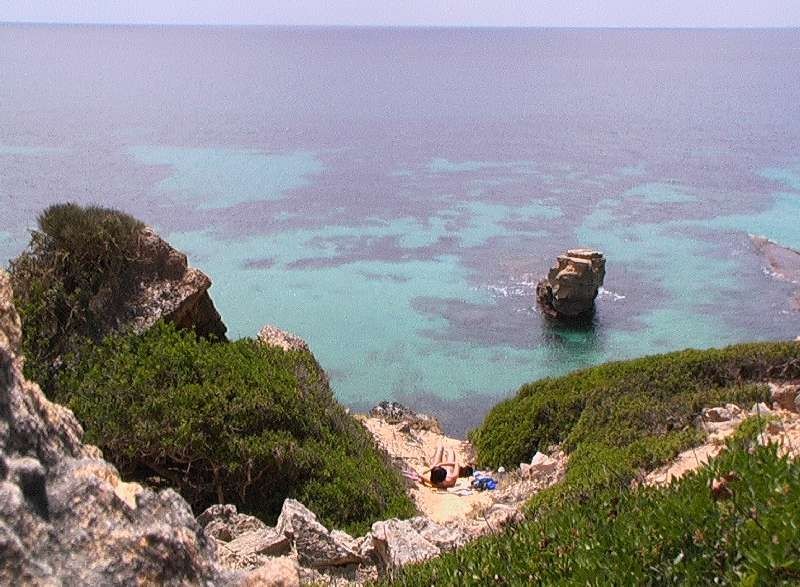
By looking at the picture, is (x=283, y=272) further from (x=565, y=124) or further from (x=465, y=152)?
(x=565, y=124)

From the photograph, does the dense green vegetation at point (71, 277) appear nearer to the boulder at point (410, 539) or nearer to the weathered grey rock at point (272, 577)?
the boulder at point (410, 539)

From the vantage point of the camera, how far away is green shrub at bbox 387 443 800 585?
5078mm

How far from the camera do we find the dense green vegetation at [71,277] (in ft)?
→ 56.1

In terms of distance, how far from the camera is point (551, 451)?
19.2 m

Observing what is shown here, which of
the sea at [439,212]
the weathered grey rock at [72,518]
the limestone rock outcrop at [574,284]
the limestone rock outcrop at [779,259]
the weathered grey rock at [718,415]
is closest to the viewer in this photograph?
the weathered grey rock at [72,518]

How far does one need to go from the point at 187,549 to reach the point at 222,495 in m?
10.5

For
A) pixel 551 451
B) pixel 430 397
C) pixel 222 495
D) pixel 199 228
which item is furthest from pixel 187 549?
pixel 199 228

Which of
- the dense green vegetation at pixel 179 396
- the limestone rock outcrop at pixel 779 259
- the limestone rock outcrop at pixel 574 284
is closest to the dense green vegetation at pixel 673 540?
the dense green vegetation at pixel 179 396

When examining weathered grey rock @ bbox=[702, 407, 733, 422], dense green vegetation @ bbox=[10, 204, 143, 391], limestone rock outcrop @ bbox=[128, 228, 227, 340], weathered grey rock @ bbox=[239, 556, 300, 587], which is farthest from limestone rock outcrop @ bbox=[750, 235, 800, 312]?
weathered grey rock @ bbox=[239, 556, 300, 587]

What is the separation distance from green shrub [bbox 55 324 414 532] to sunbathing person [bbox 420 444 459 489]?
236 cm

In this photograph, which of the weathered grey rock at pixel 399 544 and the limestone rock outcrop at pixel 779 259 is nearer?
the weathered grey rock at pixel 399 544

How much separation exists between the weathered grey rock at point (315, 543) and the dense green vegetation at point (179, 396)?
313 centimetres

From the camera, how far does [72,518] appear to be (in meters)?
4.45

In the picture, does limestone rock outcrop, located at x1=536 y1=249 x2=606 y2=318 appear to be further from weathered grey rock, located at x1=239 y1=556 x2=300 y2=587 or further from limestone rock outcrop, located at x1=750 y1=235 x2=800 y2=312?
weathered grey rock, located at x1=239 y1=556 x2=300 y2=587
